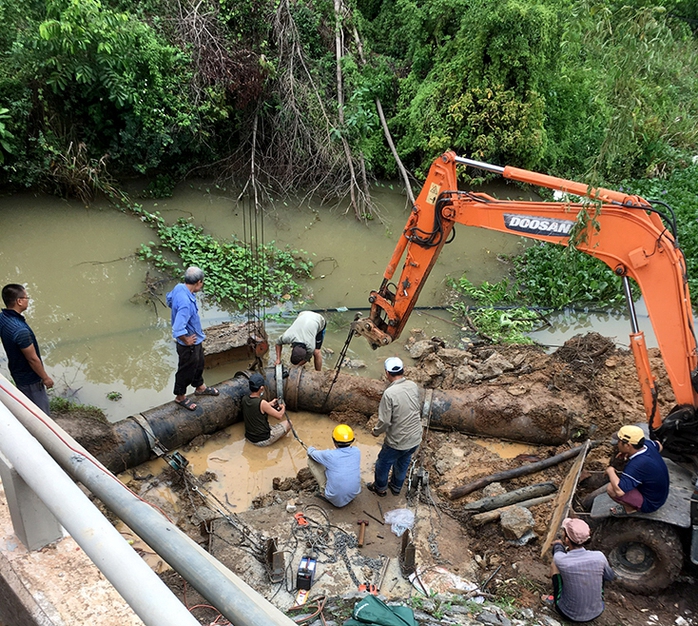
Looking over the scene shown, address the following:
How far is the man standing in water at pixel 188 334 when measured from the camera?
609 centimetres

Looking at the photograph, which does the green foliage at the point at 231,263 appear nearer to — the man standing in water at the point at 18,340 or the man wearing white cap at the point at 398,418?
the man standing in water at the point at 18,340

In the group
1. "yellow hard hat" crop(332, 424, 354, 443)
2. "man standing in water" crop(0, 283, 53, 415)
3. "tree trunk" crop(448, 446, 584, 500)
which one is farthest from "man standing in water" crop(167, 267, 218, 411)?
"tree trunk" crop(448, 446, 584, 500)

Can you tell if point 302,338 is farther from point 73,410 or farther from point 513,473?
point 513,473

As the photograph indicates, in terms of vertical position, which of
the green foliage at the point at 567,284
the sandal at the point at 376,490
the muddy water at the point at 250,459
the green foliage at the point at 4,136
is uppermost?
the green foliage at the point at 4,136

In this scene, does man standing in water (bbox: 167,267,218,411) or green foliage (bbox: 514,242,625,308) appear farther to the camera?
green foliage (bbox: 514,242,625,308)

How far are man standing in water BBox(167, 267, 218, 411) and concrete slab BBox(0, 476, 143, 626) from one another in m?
4.29

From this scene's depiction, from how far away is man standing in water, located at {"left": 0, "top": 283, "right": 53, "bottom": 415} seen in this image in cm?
510

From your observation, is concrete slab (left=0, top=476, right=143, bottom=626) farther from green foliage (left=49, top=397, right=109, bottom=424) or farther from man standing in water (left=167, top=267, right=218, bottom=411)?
green foliage (left=49, top=397, right=109, bottom=424)

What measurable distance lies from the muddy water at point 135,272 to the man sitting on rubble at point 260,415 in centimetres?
134

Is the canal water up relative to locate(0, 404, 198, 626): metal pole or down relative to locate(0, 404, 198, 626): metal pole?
down

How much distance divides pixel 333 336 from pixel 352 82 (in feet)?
21.9

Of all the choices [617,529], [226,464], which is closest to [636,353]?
[617,529]

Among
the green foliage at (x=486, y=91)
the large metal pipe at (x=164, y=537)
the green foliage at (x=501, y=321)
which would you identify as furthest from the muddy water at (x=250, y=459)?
the green foliage at (x=486, y=91)

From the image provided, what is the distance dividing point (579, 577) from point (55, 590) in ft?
13.0
